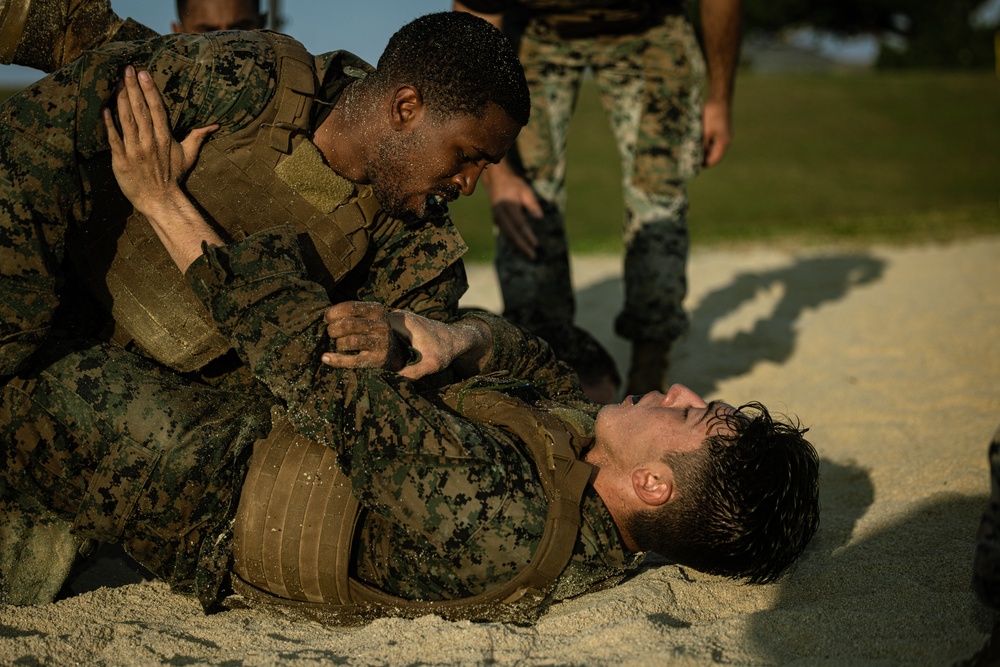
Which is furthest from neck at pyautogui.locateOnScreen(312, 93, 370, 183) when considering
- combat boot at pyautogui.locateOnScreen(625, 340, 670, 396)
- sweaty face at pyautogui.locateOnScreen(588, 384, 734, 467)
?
combat boot at pyautogui.locateOnScreen(625, 340, 670, 396)

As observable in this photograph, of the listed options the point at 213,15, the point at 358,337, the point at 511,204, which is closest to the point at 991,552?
the point at 358,337

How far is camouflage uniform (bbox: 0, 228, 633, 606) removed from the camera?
2.64 m

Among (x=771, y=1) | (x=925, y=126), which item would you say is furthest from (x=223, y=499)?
(x=771, y=1)

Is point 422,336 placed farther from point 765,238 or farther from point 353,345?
point 765,238

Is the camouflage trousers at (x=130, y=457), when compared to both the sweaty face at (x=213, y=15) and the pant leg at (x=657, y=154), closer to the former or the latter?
the sweaty face at (x=213, y=15)

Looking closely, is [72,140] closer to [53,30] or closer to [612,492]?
[53,30]

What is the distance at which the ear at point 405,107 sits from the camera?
3.07 meters

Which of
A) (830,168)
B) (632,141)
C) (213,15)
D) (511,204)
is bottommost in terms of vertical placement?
(830,168)

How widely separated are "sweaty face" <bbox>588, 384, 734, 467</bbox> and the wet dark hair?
4 centimetres

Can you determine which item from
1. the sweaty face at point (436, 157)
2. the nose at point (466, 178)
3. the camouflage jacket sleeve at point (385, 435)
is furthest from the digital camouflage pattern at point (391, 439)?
the nose at point (466, 178)

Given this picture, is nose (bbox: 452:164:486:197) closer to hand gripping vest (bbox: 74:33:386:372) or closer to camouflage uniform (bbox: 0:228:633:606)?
hand gripping vest (bbox: 74:33:386:372)

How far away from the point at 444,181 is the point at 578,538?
1.17 metres

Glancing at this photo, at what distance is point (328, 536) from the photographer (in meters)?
2.75

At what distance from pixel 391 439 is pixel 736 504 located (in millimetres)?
993
